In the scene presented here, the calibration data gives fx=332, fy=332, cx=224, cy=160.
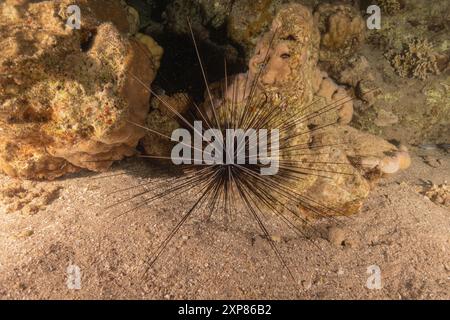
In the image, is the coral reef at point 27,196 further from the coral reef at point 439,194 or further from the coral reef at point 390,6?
the coral reef at point 390,6

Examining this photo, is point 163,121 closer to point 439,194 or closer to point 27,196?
point 27,196

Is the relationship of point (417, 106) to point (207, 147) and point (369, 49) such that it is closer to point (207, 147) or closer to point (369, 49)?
point (369, 49)

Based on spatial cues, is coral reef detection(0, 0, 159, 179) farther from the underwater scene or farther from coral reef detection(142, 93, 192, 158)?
coral reef detection(142, 93, 192, 158)

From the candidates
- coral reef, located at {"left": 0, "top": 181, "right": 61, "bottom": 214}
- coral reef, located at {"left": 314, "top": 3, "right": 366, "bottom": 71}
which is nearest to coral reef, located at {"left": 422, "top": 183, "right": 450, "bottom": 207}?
coral reef, located at {"left": 314, "top": 3, "right": 366, "bottom": 71}

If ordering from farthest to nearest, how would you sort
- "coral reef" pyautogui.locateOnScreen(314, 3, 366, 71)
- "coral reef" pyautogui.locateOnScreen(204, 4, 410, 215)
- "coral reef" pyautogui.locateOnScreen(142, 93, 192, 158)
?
"coral reef" pyautogui.locateOnScreen(314, 3, 366, 71) → "coral reef" pyautogui.locateOnScreen(142, 93, 192, 158) → "coral reef" pyautogui.locateOnScreen(204, 4, 410, 215)

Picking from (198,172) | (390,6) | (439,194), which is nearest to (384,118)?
(439,194)

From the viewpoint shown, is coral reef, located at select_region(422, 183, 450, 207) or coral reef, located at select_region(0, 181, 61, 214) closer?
coral reef, located at select_region(0, 181, 61, 214)

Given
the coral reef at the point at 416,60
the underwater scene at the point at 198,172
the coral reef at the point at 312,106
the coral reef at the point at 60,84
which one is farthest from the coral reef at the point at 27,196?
the coral reef at the point at 416,60
